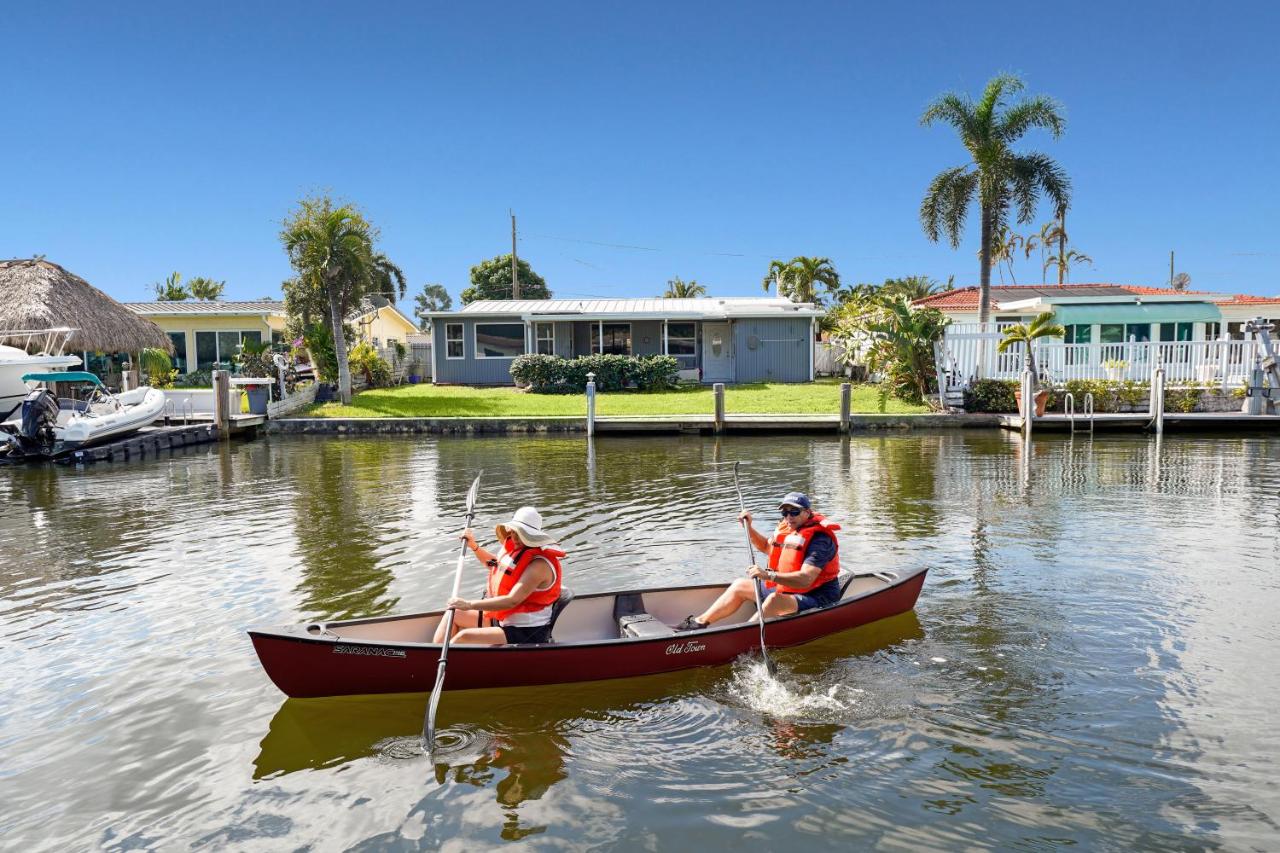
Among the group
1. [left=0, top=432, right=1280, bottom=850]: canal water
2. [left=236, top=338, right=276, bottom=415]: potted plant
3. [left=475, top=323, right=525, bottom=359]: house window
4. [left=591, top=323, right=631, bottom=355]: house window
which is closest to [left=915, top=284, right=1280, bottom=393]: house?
[left=591, top=323, right=631, bottom=355]: house window

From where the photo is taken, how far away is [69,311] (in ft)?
92.2

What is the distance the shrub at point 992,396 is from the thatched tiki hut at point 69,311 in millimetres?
27219

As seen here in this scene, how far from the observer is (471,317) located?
35.1 meters

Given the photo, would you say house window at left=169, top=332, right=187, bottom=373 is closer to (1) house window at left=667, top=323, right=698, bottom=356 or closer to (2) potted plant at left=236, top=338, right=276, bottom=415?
(2) potted plant at left=236, top=338, right=276, bottom=415

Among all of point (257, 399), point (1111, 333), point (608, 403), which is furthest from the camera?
point (1111, 333)

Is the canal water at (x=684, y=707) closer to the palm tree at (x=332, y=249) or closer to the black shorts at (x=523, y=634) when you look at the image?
the black shorts at (x=523, y=634)

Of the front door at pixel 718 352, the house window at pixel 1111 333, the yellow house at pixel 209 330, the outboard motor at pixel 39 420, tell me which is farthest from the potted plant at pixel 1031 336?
the yellow house at pixel 209 330

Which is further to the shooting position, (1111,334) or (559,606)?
(1111,334)

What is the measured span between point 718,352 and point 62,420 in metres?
22.1

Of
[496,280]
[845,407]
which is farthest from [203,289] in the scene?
[845,407]

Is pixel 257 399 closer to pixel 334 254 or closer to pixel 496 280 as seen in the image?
pixel 334 254

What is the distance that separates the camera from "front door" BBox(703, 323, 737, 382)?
116ft

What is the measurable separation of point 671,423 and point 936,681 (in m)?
18.3

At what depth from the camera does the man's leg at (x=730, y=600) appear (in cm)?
797
